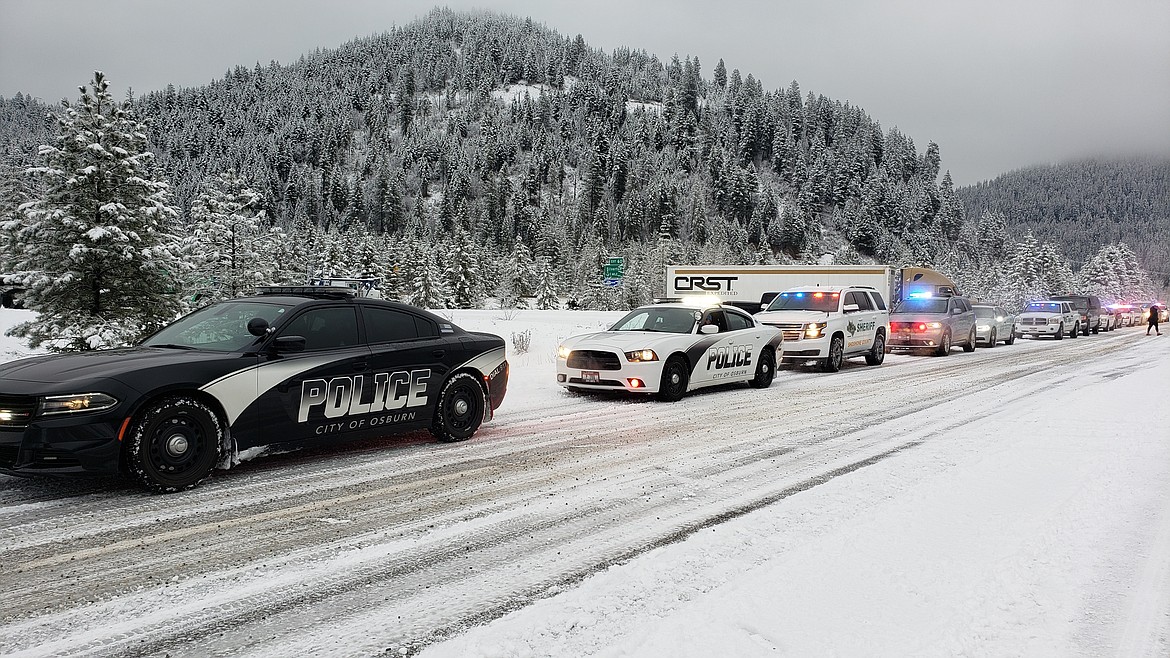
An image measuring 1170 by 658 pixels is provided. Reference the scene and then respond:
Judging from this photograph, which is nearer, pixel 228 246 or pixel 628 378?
pixel 628 378

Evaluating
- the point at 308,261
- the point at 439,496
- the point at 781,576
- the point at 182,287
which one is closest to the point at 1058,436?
the point at 781,576

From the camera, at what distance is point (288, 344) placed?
6426 mm

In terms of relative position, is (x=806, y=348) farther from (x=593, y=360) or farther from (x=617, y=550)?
(x=617, y=550)

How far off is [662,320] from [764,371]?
91.8 inches

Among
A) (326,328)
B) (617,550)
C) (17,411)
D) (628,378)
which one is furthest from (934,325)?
(17,411)

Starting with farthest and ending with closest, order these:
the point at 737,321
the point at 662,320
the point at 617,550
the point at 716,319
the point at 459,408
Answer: the point at 737,321, the point at 716,319, the point at 662,320, the point at 459,408, the point at 617,550

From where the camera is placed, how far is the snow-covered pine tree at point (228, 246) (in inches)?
1304

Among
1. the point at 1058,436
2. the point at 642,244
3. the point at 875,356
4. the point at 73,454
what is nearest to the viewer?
the point at 73,454

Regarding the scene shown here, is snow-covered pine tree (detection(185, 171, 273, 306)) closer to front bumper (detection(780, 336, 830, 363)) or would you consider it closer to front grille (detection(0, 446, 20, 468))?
front bumper (detection(780, 336, 830, 363))

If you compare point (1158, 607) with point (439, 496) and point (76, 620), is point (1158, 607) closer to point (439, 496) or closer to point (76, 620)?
point (439, 496)

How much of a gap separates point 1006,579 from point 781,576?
126 cm

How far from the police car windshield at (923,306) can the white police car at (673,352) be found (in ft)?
35.9

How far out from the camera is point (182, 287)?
62.8 feet

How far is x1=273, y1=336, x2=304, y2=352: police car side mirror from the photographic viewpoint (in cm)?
641
